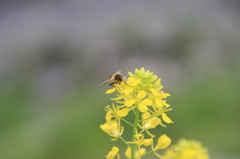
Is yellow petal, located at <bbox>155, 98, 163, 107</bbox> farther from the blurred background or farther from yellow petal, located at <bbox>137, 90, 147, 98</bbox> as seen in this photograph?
the blurred background

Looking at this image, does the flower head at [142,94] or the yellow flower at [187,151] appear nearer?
the yellow flower at [187,151]

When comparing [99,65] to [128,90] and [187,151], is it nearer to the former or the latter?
[128,90]

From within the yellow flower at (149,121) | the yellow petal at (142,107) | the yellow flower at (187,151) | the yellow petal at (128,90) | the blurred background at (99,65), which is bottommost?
the yellow flower at (187,151)

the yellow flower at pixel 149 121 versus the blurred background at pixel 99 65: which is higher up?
the blurred background at pixel 99 65

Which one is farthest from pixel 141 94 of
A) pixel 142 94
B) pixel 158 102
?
pixel 158 102

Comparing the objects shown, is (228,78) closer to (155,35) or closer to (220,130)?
(220,130)

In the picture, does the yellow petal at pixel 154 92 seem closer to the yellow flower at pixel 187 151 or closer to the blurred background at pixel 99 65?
the yellow flower at pixel 187 151

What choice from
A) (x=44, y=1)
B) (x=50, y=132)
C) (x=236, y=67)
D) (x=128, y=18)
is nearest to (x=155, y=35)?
(x=128, y=18)

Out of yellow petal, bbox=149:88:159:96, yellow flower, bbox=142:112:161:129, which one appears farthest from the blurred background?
yellow petal, bbox=149:88:159:96

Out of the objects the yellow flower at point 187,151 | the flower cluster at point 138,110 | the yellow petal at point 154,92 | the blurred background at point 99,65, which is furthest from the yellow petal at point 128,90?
the blurred background at point 99,65
